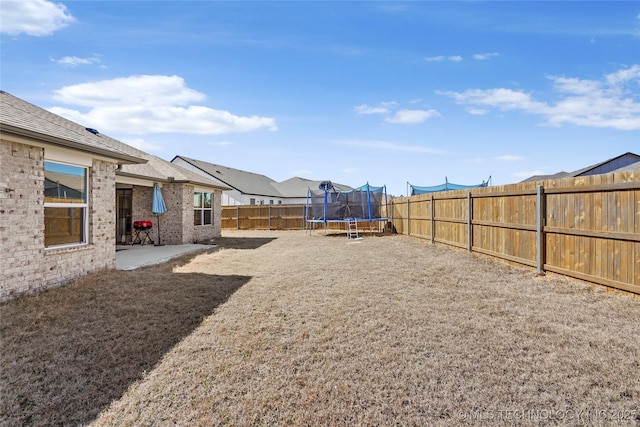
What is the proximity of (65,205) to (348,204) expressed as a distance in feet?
38.8

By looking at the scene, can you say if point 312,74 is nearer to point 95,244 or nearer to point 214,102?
point 214,102

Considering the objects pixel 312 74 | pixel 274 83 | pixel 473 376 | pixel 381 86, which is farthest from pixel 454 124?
pixel 473 376

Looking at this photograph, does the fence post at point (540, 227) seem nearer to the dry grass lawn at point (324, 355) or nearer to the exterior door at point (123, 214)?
the dry grass lawn at point (324, 355)

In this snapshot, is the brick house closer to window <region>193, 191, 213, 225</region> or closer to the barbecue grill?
the barbecue grill

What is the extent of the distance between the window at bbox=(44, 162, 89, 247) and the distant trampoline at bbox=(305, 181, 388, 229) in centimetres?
1053

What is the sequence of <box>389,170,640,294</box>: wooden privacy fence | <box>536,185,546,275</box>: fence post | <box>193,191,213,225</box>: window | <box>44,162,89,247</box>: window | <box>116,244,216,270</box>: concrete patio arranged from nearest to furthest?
<box>389,170,640,294</box>: wooden privacy fence, <box>44,162,89,247</box>: window, <box>536,185,546,275</box>: fence post, <box>116,244,216,270</box>: concrete patio, <box>193,191,213,225</box>: window

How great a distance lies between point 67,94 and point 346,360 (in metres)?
9.70

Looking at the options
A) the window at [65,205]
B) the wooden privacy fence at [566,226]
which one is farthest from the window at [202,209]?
the wooden privacy fence at [566,226]

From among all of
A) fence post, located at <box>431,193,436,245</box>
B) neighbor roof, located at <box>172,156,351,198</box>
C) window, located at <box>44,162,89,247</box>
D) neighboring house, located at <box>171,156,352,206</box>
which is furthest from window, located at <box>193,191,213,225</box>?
neighbor roof, located at <box>172,156,351,198</box>

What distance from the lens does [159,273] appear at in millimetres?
6844

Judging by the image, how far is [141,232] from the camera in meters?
12.2

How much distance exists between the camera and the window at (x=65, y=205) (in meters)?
5.48

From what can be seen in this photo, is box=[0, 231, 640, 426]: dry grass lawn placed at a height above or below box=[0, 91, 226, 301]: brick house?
below

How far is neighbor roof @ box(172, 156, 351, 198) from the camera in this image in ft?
90.0
